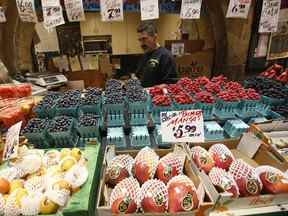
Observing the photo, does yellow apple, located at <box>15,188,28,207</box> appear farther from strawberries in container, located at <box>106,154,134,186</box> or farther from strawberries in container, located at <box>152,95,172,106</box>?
strawberries in container, located at <box>152,95,172,106</box>

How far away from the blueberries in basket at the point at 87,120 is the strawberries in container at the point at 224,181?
3.11 ft

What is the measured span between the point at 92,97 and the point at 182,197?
1.27 metres

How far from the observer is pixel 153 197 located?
1153 mm

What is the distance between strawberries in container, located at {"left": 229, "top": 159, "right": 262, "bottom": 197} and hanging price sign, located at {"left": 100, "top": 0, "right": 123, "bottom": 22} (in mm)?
1958

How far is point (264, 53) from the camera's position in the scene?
4.54 m

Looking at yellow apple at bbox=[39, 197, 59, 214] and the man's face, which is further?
the man's face

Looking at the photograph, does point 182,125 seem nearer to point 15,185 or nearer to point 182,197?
point 182,197

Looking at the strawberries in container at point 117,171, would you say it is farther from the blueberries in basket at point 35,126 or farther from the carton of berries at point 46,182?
→ the blueberries in basket at point 35,126

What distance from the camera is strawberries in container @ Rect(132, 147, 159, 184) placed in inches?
52.7

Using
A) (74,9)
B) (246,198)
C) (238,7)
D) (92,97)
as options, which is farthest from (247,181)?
(74,9)

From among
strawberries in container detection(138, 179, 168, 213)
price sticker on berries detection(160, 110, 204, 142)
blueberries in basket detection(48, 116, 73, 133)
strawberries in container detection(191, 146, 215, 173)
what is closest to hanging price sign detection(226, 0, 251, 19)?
price sticker on berries detection(160, 110, 204, 142)

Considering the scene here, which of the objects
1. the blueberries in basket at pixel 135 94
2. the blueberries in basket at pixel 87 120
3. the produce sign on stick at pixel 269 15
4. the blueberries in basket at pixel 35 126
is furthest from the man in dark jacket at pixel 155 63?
the blueberries in basket at pixel 35 126

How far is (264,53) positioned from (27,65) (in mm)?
4147

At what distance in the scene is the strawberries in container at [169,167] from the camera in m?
1.34
